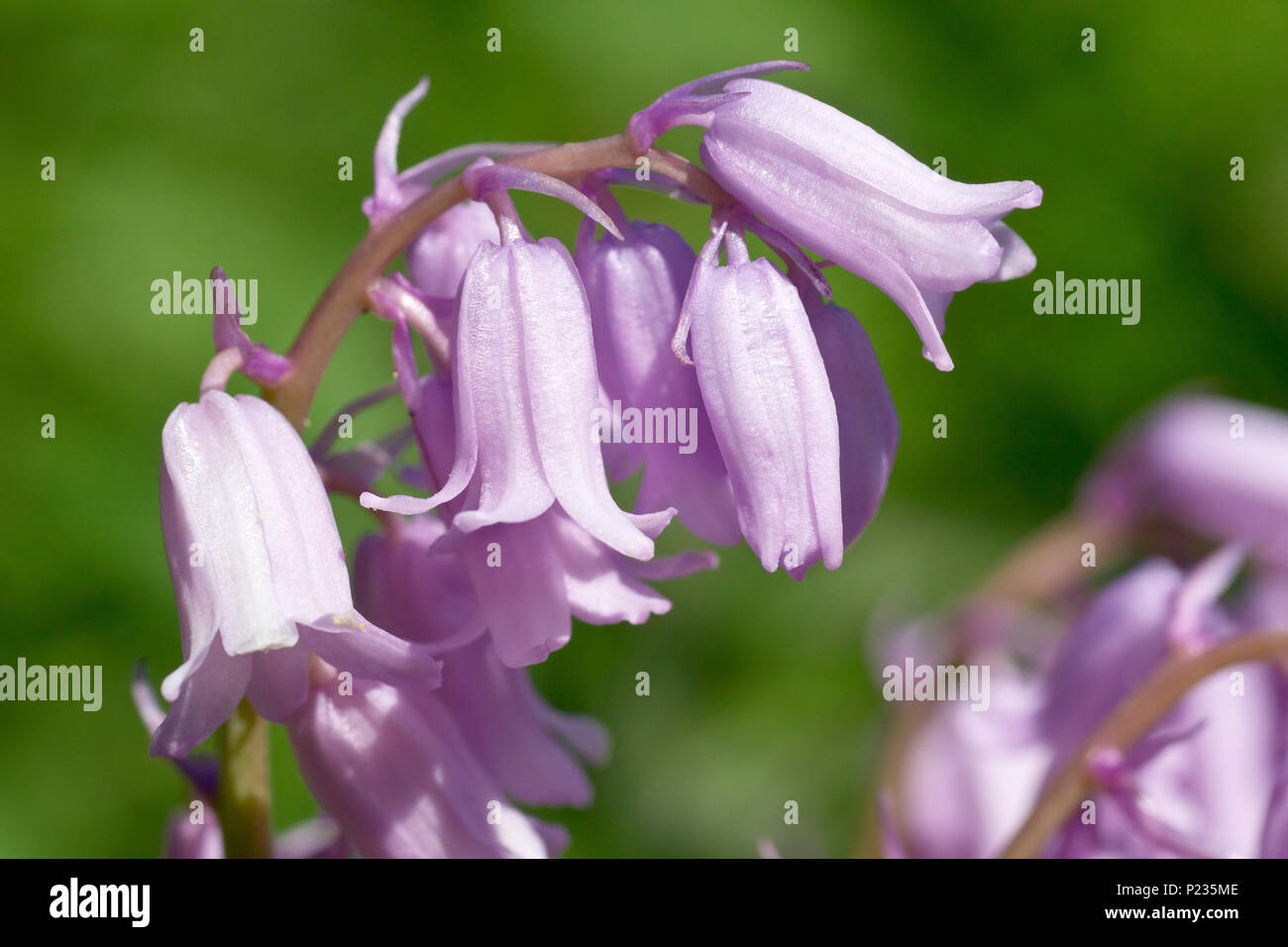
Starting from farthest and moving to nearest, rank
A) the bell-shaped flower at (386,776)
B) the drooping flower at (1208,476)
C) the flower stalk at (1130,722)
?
the drooping flower at (1208,476), the flower stalk at (1130,722), the bell-shaped flower at (386,776)

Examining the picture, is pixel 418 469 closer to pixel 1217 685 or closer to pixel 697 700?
pixel 1217 685

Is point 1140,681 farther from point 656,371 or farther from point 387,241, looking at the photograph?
point 387,241

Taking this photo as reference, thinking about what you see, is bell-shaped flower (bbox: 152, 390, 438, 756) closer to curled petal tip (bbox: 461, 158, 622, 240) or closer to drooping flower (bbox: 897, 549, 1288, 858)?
curled petal tip (bbox: 461, 158, 622, 240)

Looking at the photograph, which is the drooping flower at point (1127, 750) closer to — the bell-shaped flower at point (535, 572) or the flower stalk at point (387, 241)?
the bell-shaped flower at point (535, 572)

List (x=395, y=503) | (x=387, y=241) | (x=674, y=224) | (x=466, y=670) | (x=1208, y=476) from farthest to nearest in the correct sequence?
(x=674, y=224), (x=1208, y=476), (x=466, y=670), (x=387, y=241), (x=395, y=503)

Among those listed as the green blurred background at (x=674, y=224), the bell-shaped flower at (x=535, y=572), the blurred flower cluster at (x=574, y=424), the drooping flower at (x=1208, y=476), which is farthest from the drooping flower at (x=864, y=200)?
the green blurred background at (x=674, y=224)

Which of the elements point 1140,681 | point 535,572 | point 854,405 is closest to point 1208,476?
point 1140,681
